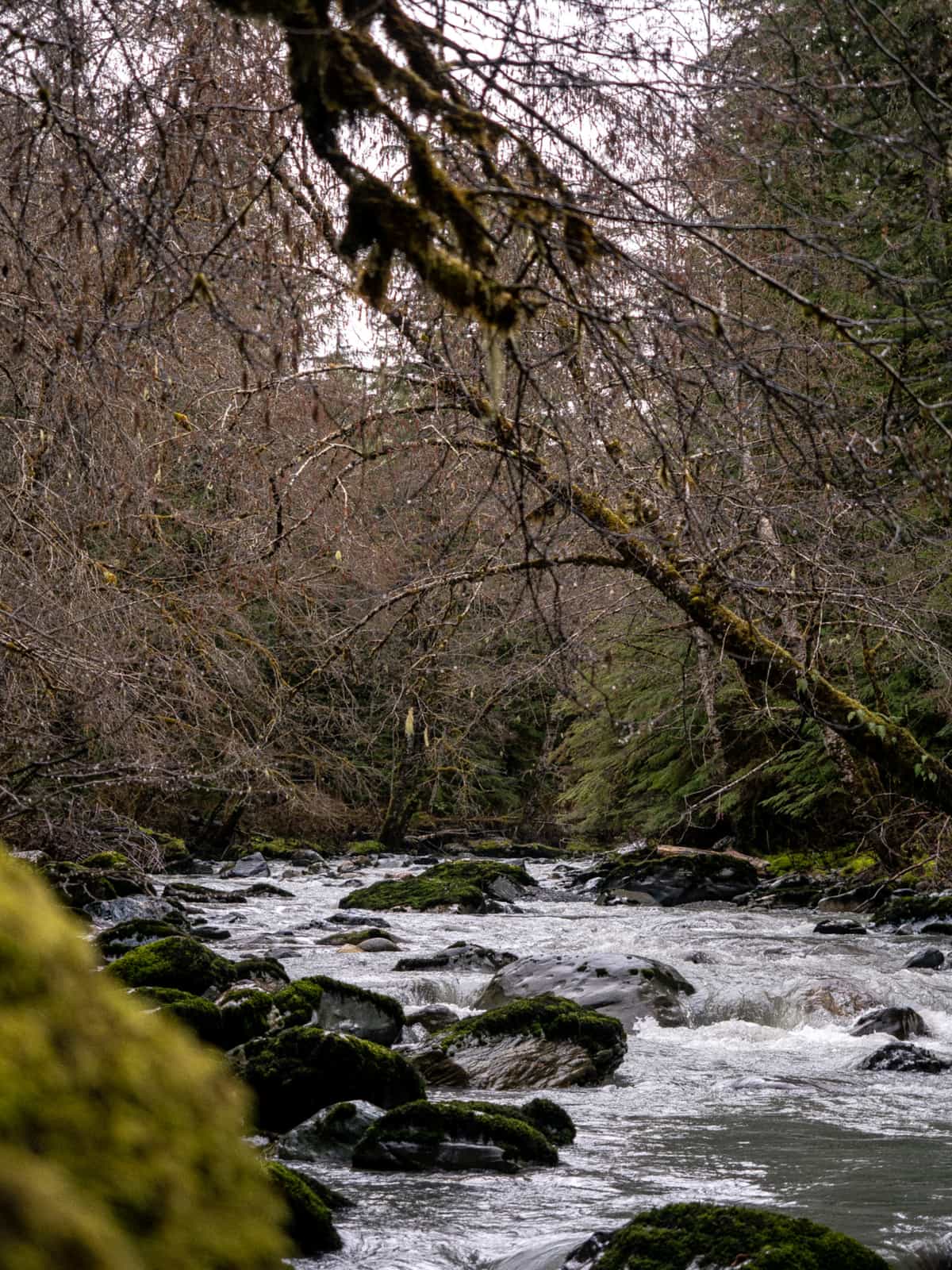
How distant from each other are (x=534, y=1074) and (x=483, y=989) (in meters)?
2.33

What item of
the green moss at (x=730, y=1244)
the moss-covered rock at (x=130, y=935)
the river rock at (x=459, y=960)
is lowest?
the river rock at (x=459, y=960)

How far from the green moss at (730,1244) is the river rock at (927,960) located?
687 cm

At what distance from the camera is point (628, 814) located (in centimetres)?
2283

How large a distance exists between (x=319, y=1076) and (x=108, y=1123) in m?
5.51

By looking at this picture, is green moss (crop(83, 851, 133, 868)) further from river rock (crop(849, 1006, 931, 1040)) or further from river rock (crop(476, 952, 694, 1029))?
river rock (crop(849, 1006, 931, 1040))

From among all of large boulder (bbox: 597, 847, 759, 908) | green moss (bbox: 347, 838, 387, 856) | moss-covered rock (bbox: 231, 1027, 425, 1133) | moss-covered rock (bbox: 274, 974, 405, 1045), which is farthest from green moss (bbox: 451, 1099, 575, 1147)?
green moss (bbox: 347, 838, 387, 856)

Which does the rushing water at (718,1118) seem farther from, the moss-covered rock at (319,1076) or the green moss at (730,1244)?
the moss-covered rock at (319,1076)

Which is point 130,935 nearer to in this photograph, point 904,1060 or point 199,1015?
point 199,1015

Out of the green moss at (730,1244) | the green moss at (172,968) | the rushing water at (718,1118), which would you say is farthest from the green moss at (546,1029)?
the green moss at (730,1244)

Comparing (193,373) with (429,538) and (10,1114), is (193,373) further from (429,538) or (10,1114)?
(10,1114)

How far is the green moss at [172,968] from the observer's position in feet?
26.0

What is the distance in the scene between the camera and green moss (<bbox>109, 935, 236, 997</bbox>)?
7.92 m

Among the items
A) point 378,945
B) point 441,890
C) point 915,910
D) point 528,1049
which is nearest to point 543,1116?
point 528,1049

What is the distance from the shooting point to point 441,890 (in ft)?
52.0
